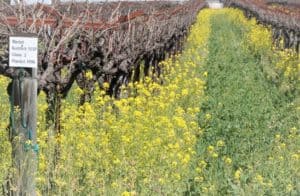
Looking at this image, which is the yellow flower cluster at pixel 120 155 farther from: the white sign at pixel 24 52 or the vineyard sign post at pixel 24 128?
the white sign at pixel 24 52

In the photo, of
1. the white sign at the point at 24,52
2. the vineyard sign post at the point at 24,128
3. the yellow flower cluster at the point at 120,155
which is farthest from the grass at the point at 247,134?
the white sign at the point at 24,52

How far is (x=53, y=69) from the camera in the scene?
784 centimetres

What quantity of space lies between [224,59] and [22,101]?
12.0 metres

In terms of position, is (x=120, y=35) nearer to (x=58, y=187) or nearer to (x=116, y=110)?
(x=116, y=110)

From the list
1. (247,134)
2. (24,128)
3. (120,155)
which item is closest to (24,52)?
(24,128)

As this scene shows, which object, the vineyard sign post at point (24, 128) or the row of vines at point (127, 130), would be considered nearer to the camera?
the vineyard sign post at point (24, 128)

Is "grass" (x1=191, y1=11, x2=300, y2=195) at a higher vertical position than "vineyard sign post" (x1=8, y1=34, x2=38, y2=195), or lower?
lower

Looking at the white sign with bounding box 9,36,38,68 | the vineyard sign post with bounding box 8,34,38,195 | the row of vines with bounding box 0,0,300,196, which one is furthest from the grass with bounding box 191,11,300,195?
the white sign with bounding box 9,36,38,68

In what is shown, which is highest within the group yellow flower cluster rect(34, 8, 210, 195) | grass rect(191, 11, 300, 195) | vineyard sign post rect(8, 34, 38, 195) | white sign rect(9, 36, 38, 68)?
white sign rect(9, 36, 38, 68)

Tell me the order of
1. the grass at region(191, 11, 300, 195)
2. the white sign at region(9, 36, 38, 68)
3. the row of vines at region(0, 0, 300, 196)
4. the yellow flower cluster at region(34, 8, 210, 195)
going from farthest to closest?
1. the grass at region(191, 11, 300, 195)
2. the row of vines at region(0, 0, 300, 196)
3. the yellow flower cluster at region(34, 8, 210, 195)
4. the white sign at region(9, 36, 38, 68)

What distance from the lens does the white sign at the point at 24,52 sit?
17.5ft

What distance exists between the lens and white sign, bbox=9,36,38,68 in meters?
5.35

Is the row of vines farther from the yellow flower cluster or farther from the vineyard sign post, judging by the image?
the vineyard sign post

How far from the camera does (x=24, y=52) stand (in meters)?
5.37
